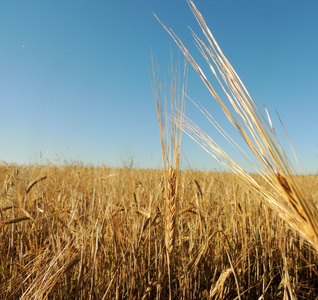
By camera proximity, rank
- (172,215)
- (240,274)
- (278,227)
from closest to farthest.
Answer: (172,215) < (240,274) < (278,227)

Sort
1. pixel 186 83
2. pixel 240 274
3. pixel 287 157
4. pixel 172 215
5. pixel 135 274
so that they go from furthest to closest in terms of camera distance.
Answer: pixel 240 274 → pixel 135 274 → pixel 186 83 → pixel 172 215 → pixel 287 157

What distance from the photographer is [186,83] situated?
1059 mm

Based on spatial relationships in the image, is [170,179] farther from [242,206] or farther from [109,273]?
[242,206]

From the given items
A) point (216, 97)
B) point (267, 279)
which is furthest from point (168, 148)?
point (267, 279)

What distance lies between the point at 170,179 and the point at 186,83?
0.36m

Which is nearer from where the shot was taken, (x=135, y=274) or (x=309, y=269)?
(x=135, y=274)

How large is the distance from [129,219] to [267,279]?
0.77 metres

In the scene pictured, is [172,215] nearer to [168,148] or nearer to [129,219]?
[168,148]

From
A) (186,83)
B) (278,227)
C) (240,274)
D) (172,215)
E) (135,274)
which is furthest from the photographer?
(278,227)

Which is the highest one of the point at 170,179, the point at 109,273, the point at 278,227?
the point at 170,179

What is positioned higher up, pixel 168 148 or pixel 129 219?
pixel 168 148

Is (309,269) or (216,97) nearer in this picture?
(216,97)

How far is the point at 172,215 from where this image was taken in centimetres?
95

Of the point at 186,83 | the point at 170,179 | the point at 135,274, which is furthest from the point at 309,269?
the point at 186,83
